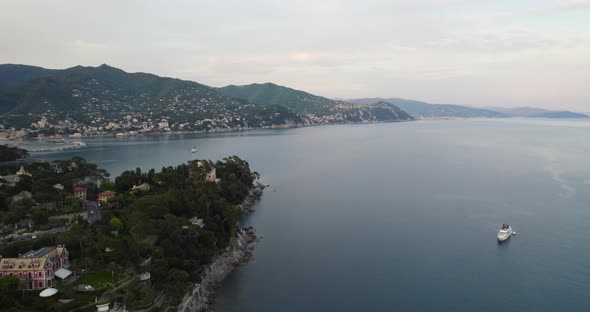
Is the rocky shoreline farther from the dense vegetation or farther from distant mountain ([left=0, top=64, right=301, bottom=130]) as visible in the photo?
distant mountain ([left=0, top=64, right=301, bottom=130])

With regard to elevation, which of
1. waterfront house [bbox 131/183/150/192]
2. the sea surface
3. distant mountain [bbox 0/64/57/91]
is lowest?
the sea surface

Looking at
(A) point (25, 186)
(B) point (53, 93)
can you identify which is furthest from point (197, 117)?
(A) point (25, 186)

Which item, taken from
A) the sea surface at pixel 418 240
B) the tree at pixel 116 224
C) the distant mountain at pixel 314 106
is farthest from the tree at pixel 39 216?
the distant mountain at pixel 314 106

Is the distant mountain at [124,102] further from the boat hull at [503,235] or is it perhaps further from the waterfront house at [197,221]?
the boat hull at [503,235]

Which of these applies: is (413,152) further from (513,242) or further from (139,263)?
(139,263)

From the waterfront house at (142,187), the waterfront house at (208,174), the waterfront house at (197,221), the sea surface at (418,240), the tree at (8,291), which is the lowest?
the sea surface at (418,240)

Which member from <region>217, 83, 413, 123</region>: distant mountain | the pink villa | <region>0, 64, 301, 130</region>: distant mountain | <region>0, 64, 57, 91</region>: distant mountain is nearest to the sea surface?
the pink villa

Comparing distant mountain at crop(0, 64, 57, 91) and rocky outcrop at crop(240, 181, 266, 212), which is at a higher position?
distant mountain at crop(0, 64, 57, 91)
